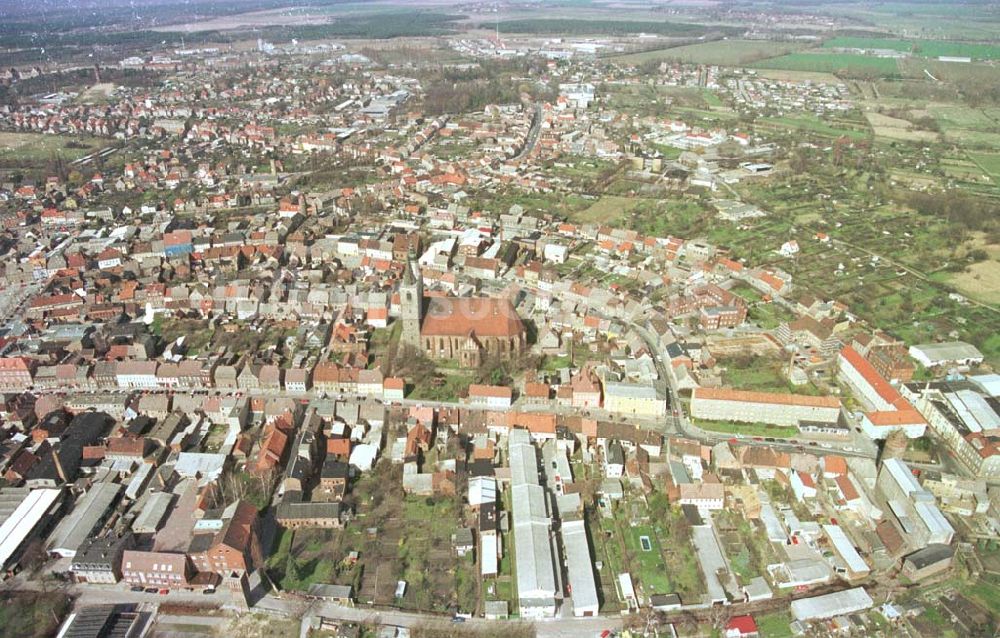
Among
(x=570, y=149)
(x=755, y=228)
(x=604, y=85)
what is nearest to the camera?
(x=755, y=228)

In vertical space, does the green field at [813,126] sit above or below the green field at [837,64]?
below

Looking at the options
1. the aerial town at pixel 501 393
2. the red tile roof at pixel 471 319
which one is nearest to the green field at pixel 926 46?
the aerial town at pixel 501 393

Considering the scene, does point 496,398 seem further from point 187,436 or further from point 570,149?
point 570,149

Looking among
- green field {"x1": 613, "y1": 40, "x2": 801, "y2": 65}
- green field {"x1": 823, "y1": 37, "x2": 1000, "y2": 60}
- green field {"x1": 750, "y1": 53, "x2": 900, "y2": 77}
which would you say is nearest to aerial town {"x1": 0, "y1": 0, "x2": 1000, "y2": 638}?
green field {"x1": 750, "y1": 53, "x2": 900, "y2": 77}

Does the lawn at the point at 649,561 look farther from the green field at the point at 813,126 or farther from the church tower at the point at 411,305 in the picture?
the green field at the point at 813,126

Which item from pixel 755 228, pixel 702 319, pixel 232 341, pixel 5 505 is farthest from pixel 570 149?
pixel 5 505
